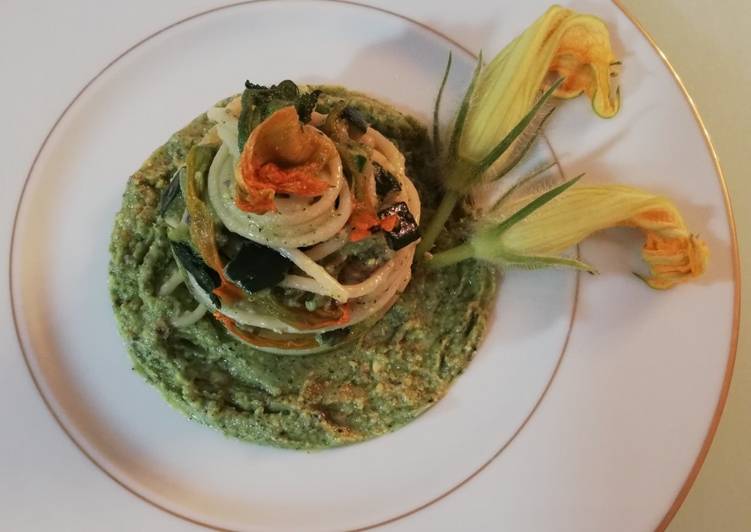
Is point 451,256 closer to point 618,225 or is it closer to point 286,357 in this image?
point 618,225

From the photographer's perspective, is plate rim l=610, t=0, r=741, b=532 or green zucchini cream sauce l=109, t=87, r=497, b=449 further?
green zucchini cream sauce l=109, t=87, r=497, b=449

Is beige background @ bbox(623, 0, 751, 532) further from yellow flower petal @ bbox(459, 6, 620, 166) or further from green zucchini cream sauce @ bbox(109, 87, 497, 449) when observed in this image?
green zucchini cream sauce @ bbox(109, 87, 497, 449)

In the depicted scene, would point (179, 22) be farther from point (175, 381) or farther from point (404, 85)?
point (175, 381)

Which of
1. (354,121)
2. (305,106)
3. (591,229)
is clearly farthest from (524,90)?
(305,106)

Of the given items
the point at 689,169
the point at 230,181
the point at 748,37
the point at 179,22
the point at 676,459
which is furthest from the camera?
the point at 748,37

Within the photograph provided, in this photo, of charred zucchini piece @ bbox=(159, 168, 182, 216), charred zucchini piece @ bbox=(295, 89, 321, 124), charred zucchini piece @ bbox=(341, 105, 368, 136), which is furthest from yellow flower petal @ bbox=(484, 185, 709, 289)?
charred zucchini piece @ bbox=(159, 168, 182, 216)

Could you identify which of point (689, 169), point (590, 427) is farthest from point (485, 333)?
A: point (689, 169)

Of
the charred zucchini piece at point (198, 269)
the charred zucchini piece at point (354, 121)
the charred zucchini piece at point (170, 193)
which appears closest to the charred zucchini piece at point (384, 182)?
the charred zucchini piece at point (354, 121)
